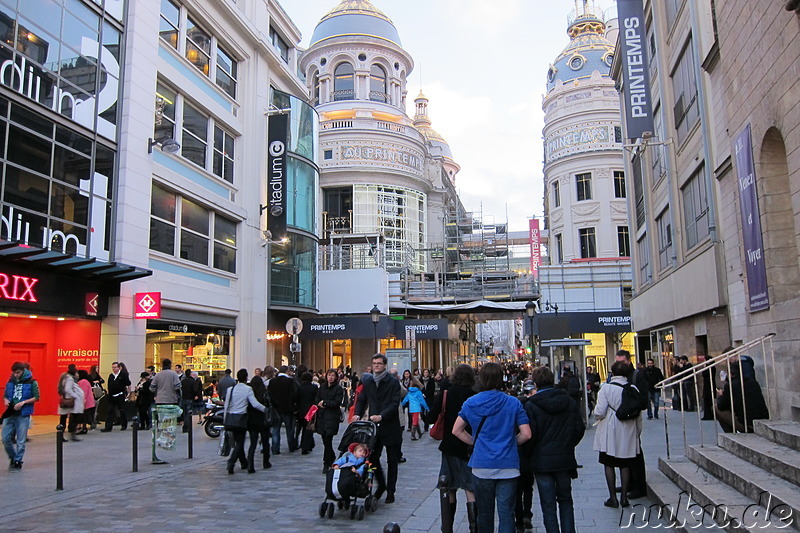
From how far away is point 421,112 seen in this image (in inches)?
3907

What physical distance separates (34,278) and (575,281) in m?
31.3

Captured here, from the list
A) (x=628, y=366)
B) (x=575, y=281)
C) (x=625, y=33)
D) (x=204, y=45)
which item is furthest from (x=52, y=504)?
(x=575, y=281)

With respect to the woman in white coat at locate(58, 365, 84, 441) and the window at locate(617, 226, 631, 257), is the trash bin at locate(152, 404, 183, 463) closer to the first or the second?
the woman in white coat at locate(58, 365, 84, 441)

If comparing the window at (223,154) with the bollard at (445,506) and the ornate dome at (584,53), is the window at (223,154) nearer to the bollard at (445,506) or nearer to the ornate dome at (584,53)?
the bollard at (445,506)

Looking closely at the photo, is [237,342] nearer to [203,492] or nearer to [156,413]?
[156,413]

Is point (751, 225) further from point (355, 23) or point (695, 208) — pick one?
point (355, 23)

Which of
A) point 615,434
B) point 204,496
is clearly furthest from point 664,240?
point 204,496

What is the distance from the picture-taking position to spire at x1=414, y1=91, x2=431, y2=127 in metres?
97.4

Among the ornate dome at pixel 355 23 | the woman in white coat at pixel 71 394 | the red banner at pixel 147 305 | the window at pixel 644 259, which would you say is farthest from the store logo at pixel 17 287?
the ornate dome at pixel 355 23

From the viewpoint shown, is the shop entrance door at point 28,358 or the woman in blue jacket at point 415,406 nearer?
the woman in blue jacket at point 415,406

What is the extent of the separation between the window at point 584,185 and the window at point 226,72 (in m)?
30.9

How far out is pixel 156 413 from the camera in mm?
12047

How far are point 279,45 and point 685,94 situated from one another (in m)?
19.3

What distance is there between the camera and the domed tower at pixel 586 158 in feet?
160
